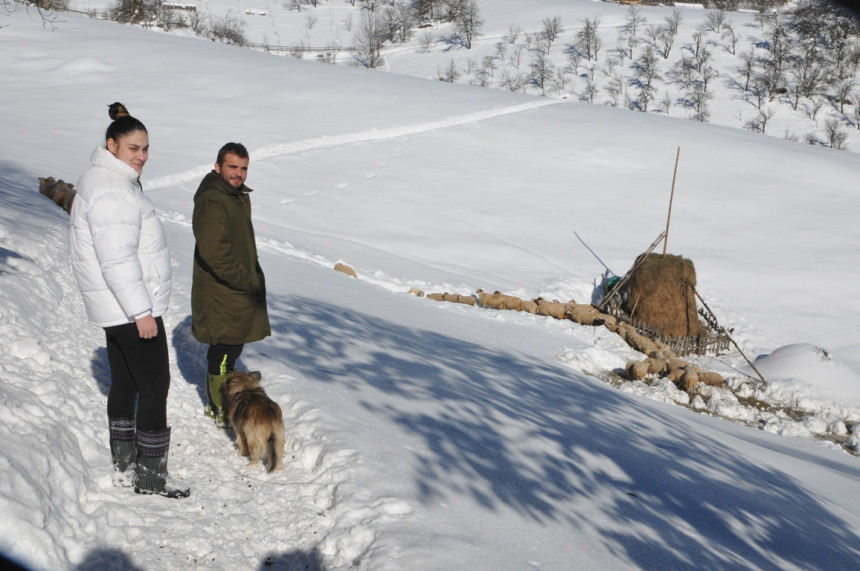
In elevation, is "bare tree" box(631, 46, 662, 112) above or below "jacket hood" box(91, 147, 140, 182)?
above

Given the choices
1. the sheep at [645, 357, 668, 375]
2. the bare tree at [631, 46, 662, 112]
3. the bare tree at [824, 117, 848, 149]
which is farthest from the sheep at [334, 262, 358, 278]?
the bare tree at [631, 46, 662, 112]

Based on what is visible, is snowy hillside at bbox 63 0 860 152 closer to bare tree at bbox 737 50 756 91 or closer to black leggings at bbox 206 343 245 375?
bare tree at bbox 737 50 756 91

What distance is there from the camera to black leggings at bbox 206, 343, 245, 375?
13.9 ft

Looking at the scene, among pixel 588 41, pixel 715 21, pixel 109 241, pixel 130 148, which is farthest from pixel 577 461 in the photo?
pixel 715 21

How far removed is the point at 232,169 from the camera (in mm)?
3926

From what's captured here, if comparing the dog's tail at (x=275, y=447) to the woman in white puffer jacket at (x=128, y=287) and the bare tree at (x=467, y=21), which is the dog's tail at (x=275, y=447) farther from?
the bare tree at (x=467, y=21)

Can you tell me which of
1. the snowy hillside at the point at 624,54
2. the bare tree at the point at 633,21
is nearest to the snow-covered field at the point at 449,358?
the snowy hillside at the point at 624,54

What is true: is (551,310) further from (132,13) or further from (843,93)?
(843,93)

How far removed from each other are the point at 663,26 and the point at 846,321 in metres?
56.4

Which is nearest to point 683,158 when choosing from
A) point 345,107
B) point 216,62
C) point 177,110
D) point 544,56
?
point 345,107

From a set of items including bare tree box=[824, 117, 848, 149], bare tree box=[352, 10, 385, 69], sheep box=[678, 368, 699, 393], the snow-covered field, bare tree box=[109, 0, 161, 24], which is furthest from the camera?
bare tree box=[352, 10, 385, 69]

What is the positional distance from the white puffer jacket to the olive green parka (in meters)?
0.65

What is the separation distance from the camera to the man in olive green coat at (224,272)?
388 cm

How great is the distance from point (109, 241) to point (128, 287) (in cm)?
21
